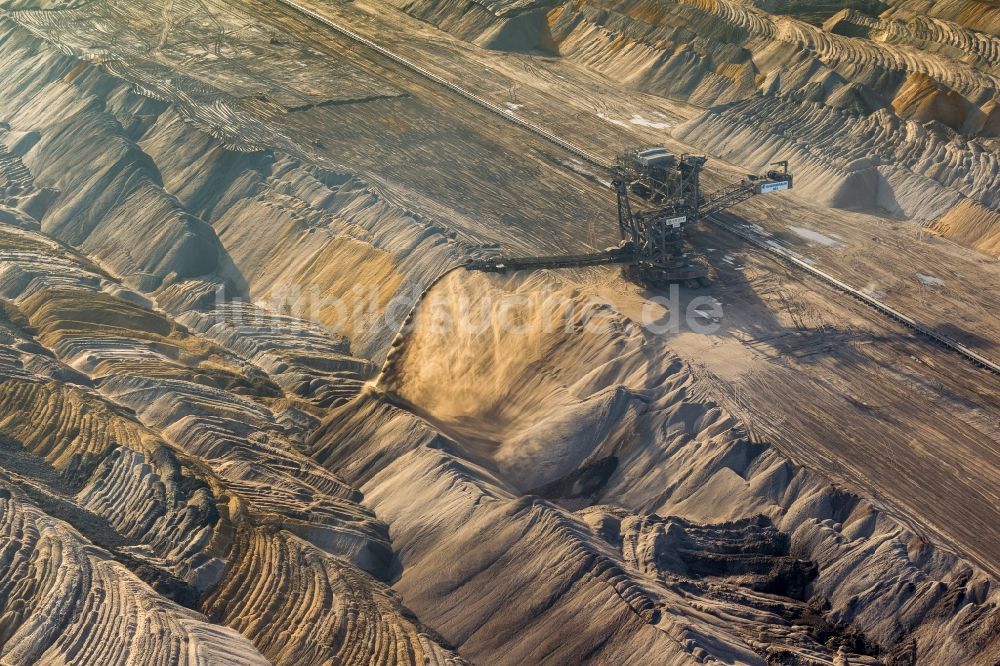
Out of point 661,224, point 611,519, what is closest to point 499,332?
point 661,224

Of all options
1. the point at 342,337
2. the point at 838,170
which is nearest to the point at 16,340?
the point at 342,337

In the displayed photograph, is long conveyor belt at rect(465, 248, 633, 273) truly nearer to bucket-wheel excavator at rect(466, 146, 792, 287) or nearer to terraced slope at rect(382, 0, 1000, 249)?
bucket-wheel excavator at rect(466, 146, 792, 287)

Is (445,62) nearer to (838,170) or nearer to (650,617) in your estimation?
(838,170)

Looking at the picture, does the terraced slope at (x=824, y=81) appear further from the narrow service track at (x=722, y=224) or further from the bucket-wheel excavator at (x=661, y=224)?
the bucket-wheel excavator at (x=661, y=224)

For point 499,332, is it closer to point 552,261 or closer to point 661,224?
point 552,261

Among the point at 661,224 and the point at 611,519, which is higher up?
the point at 661,224

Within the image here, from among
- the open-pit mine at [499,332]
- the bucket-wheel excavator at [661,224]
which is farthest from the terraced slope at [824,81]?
the bucket-wheel excavator at [661,224]

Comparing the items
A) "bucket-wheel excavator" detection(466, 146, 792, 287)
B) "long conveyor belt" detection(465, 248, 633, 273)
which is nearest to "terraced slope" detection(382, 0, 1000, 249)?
"bucket-wheel excavator" detection(466, 146, 792, 287)
